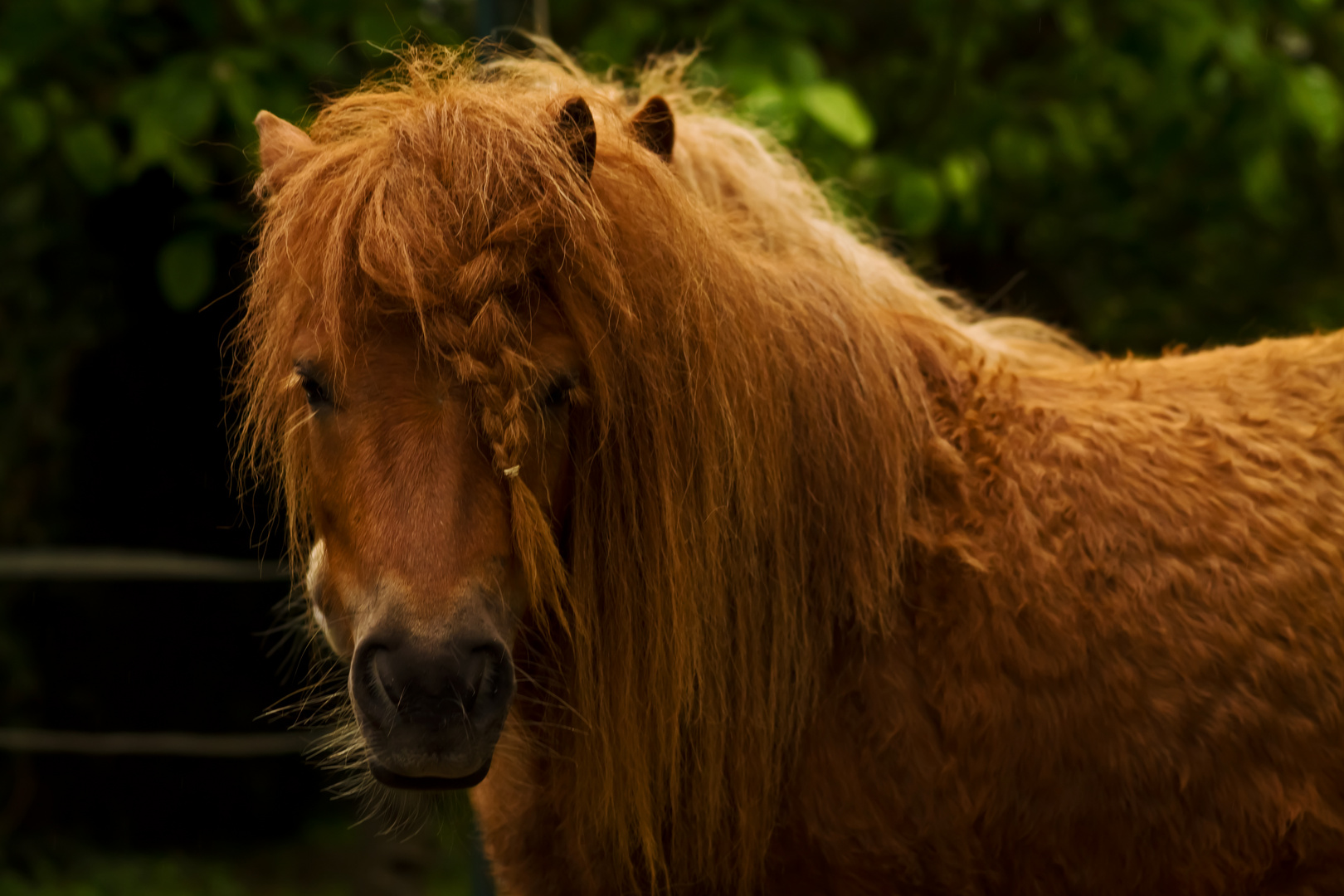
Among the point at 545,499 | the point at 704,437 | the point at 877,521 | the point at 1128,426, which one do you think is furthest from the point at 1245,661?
the point at 545,499

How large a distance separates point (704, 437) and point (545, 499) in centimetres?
30

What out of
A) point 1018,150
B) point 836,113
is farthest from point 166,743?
point 1018,150

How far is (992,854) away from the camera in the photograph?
80.0 inches

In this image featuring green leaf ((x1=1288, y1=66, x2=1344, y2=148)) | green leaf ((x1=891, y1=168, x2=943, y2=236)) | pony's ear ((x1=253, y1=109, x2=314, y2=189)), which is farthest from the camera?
green leaf ((x1=1288, y1=66, x2=1344, y2=148))

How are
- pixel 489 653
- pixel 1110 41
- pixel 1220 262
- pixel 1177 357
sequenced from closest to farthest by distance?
1. pixel 489 653
2. pixel 1177 357
3. pixel 1110 41
4. pixel 1220 262

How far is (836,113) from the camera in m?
3.60

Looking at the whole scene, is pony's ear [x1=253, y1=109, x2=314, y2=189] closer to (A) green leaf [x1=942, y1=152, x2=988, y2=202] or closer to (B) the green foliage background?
(B) the green foliage background

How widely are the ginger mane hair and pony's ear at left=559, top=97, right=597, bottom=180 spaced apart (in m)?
0.02

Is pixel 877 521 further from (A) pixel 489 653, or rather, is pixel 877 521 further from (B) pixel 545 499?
(A) pixel 489 653

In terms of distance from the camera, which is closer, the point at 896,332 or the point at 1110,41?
the point at 896,332

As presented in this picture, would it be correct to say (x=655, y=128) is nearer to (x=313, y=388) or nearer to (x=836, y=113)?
(x=313, y=388)

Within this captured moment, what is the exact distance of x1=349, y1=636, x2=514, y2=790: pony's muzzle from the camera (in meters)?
1.65

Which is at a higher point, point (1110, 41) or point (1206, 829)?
point (1110, 41)

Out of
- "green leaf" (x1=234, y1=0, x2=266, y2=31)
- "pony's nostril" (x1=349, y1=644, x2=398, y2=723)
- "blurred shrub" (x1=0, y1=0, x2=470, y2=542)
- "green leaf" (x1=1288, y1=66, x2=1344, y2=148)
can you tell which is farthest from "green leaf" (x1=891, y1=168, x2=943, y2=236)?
"pony's nostril" (x1=349, y1=644, x2=398, y2=723)
